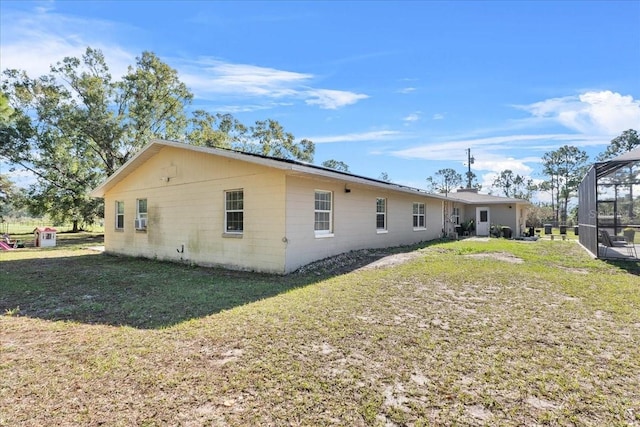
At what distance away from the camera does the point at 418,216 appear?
679 inches

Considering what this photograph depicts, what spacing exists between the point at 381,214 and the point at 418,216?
432 cm

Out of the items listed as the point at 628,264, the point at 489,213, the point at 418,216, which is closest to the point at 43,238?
the point at 418,216

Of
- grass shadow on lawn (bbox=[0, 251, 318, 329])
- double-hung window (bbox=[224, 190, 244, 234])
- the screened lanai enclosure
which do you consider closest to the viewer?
grass shadow on lawn (bbox=[0, 251, 318, 329])

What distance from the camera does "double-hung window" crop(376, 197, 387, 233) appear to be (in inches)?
530

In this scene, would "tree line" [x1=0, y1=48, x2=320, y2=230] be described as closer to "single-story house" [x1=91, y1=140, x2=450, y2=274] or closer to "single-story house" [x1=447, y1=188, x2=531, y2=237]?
"single-story house" [x1=91, y1=140, x2=450, y2=274]

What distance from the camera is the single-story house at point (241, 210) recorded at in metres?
8.90

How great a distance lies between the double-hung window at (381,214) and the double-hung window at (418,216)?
3.31 metres

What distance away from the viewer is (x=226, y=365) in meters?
3.44

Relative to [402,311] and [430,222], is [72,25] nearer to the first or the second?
[402,311]

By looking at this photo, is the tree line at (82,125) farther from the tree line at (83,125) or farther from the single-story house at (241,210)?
the single-story house at (241,210)

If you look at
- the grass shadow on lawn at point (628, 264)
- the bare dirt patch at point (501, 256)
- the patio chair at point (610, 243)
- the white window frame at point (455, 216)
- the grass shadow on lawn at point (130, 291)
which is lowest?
the grass shadow on lawn at point (130, 291)

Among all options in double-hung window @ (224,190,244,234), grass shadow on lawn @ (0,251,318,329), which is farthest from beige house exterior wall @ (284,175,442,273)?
double-hung window @ (224,190,244,234)

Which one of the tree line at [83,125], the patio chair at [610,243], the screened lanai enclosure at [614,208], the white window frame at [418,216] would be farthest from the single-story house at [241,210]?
the tree line at [83,125]

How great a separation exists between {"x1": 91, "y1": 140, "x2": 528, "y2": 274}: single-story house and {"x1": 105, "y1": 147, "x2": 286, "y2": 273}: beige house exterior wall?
3cm
